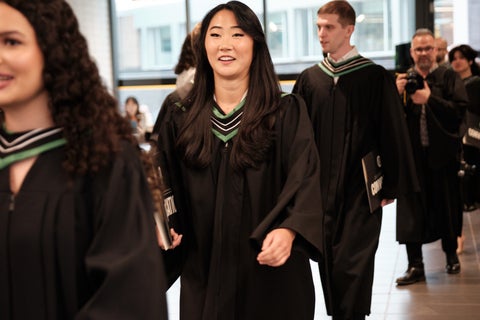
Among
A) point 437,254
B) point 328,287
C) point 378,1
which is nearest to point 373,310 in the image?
point 328,287

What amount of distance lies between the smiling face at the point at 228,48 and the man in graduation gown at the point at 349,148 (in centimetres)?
158

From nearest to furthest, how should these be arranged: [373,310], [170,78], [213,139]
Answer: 1. [213,139]
2. [373,310]
3. [170,78]

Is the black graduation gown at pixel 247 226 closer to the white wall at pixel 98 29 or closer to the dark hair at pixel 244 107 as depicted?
the dark hair at pixel 244 107

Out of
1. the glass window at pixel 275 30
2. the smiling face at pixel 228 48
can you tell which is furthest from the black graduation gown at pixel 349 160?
the glass window at pixel 275 30

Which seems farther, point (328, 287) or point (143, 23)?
point (143, 23)

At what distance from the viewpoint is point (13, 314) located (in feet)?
7.41

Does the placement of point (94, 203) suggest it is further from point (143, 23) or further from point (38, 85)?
point (143, 23)

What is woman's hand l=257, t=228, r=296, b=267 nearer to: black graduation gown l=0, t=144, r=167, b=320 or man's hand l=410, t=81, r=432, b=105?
black graduation gown l=0, t=144, r=167, b=320

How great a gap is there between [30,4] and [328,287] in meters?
3.50

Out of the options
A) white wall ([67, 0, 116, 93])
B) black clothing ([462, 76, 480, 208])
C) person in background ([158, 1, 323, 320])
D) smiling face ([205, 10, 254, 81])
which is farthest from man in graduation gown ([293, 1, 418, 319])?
white wall ([67, 0, 116, 93])

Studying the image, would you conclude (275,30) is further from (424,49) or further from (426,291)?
(426,291)

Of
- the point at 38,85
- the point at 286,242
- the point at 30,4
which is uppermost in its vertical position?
the point at 30,4

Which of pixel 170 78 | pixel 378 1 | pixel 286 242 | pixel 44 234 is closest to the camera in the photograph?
pixel 44 234

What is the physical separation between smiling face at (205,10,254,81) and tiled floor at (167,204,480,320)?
2.53m
